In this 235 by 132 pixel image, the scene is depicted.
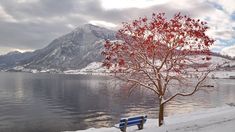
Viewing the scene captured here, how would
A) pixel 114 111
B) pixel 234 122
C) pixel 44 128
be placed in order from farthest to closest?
pixel 114 111
pixel 44 128
pixel 234 122

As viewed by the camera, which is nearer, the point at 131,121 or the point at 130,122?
the point at 130,122

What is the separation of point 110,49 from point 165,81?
5662 mm

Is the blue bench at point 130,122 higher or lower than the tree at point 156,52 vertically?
lower

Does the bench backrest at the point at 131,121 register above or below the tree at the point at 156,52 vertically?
below

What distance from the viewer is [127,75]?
27.7 m

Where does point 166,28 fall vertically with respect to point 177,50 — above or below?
above

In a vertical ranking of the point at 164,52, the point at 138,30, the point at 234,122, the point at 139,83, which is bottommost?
the point at 234,122

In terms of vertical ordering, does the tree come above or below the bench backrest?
above

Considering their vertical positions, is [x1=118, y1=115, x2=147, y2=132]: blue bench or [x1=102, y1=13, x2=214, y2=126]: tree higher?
[x1=102, y1=13, x2=214, y2=126]: tree

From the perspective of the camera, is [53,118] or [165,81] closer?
[165,81]

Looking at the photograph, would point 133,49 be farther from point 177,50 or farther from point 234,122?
point 234,122

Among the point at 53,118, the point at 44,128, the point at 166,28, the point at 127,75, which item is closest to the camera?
the point at 166,28

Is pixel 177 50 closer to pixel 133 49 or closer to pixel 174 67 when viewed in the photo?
pixel 174 67

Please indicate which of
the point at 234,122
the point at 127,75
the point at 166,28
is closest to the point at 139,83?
the point at 127,75
